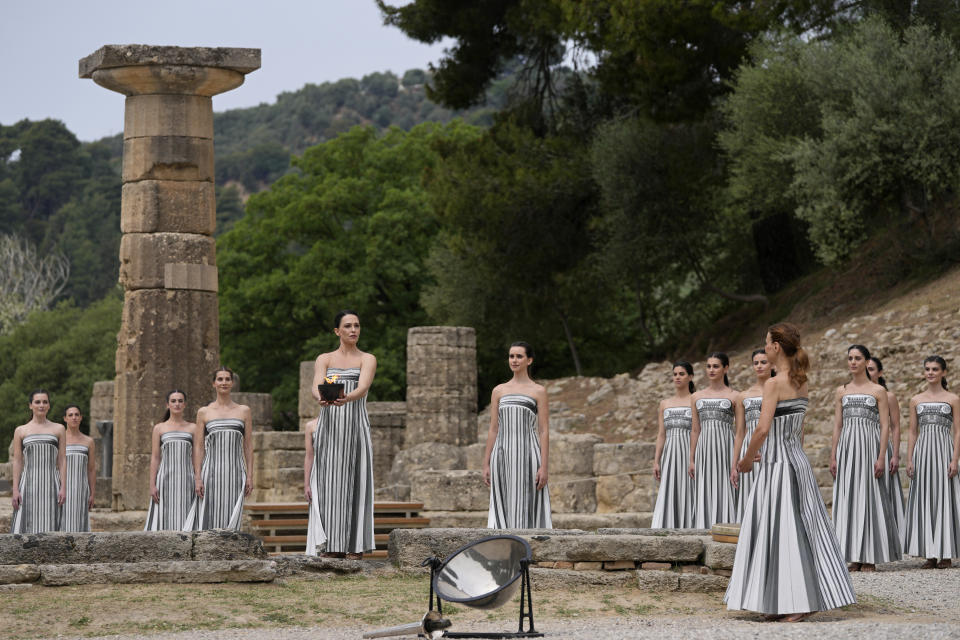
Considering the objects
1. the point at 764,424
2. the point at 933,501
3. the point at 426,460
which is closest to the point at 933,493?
the point at 933,501

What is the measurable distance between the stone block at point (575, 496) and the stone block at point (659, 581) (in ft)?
28.5

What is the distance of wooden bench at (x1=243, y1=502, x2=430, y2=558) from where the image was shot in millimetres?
15883

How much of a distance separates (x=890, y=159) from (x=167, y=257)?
1438cm

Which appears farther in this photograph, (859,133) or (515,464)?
(859,133)

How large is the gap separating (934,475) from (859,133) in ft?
47.2

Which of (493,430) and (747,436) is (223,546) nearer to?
(493,430)

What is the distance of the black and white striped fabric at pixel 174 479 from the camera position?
13531 millimetres

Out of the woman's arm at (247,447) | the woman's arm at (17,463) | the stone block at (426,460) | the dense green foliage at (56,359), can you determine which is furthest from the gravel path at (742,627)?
the dense green foliage at (56,359)

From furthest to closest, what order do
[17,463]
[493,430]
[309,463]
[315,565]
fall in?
[17,463], [493,430], [309,463], [315,565]

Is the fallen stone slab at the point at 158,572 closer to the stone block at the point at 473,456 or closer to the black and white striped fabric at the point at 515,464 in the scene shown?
the black and white striped fabric at the point at 515,464

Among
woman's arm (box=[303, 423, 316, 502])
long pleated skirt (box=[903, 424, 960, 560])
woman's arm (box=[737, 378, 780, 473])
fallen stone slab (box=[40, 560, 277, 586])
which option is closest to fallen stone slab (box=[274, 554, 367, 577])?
fallen stone slab (box=[40, 560, 277, 586])

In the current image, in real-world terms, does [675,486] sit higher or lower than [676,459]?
lower

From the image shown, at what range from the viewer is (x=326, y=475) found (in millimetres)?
11375

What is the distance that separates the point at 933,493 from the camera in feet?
44.4
